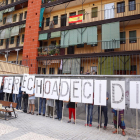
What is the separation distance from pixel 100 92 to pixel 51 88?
2.91m

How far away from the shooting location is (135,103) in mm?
5633

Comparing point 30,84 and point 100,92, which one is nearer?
point 100,92

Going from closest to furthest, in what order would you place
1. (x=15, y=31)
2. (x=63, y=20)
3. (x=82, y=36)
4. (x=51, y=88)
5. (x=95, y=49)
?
(x=51, y=88) → (x=82, y=36) → (x=95, y=49) → (x=63, y=20) → (x=15, y=31)

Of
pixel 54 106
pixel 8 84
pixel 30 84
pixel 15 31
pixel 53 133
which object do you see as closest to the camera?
pixel 53 133

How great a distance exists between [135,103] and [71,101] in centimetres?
300

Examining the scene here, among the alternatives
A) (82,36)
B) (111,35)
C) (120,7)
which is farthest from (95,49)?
(120,7)

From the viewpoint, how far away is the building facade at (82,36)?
48.5 feet

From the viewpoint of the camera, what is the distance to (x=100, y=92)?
640 cm

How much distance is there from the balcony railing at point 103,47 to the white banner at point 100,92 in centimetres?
951

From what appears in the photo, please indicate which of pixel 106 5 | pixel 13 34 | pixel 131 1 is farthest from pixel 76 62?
pixel 13 34

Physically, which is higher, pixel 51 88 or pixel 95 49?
pixel 95 49

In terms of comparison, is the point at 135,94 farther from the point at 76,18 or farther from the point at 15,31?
the point at 15,31

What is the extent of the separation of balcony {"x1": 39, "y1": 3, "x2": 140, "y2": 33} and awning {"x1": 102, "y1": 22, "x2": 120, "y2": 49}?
55 centimetres

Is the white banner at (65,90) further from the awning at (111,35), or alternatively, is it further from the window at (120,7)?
the window at (120,7)
